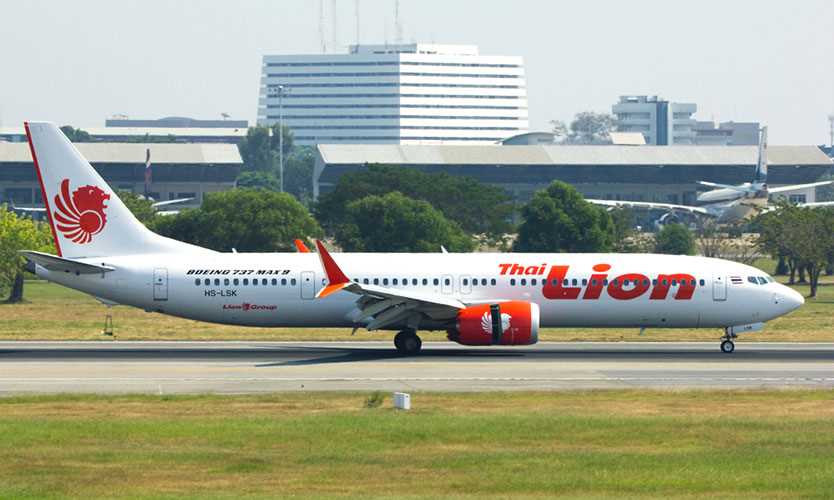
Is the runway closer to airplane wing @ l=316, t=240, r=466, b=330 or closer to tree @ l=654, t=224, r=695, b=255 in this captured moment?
airplane wing @ l=316, t=240, r=466, b=330

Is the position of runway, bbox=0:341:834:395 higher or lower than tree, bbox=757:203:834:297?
lower

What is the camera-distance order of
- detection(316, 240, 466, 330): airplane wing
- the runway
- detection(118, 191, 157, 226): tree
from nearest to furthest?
the runway < detection(316, 240, 466, 330): airplane wing < detection(118, 191, 157, 226): tree

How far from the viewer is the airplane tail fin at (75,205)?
48531 mm

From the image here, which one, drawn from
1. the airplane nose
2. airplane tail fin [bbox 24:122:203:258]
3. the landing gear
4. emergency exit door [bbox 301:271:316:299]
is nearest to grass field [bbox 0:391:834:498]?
the landing gear

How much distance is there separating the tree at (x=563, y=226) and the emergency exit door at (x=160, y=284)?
6365 centimetres

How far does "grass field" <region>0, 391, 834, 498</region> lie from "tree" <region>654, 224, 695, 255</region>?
92828 mm

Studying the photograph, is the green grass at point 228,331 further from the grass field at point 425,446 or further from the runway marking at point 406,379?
the grass field at point 425,446

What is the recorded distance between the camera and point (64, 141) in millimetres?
48656

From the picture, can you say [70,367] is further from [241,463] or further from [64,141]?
[241,463]

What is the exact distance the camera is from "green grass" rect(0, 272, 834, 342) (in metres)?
55.6

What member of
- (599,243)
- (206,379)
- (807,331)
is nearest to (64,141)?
(206,379)

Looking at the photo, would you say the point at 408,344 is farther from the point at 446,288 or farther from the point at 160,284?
the point at 160,284

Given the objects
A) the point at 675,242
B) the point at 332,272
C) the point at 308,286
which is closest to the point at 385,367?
the point at 332,272

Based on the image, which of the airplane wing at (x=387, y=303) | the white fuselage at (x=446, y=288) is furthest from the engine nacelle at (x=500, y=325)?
the white fuselage at (x=446, y=288)
